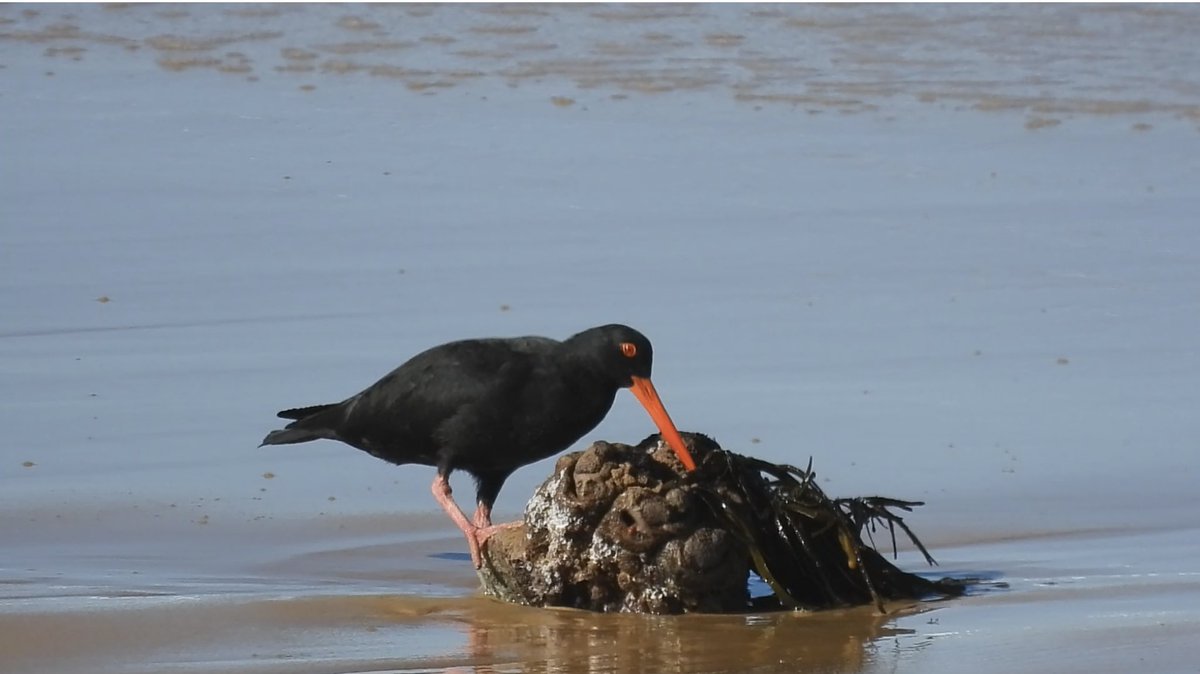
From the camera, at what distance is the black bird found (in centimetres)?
589

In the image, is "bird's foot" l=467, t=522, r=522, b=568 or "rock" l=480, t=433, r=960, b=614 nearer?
"rock" l=480, t=433, r=960, b=614

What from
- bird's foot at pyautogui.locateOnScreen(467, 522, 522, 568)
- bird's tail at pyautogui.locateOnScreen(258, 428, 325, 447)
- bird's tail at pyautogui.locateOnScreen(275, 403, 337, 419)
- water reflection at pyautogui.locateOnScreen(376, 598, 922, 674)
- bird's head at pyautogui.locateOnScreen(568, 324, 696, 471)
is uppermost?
bird's head at pyautogui.locateOnScreen(568, 324, 696, 471)

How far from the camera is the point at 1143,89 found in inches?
600

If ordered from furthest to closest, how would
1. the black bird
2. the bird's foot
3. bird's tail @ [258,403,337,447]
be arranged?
bird's tail @ [258,403,337,447]
the black bird
the bird's foot

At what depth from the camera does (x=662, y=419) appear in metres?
5.67

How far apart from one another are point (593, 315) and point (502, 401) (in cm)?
280

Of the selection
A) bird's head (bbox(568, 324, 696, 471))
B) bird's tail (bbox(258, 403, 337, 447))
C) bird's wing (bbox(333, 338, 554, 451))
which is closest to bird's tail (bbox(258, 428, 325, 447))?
bird's tail (bbox(258, 403, 337, 447))

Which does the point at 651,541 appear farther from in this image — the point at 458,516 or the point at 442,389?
the point at 442,389

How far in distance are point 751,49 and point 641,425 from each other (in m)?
10.7

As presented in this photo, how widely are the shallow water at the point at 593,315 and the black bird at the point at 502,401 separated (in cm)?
30

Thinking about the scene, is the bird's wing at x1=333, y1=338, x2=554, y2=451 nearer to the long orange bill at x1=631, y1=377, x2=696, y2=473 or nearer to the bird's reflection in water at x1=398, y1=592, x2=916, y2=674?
the long orange bill at x1=631, y1=377, x2=696, y2=473

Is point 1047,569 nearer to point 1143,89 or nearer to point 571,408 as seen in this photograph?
point 571,408

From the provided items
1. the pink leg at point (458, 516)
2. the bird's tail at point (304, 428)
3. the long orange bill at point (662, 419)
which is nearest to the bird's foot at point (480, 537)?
the pink leg at point (458, 516)

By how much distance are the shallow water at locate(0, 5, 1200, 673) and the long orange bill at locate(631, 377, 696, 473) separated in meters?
0.47
